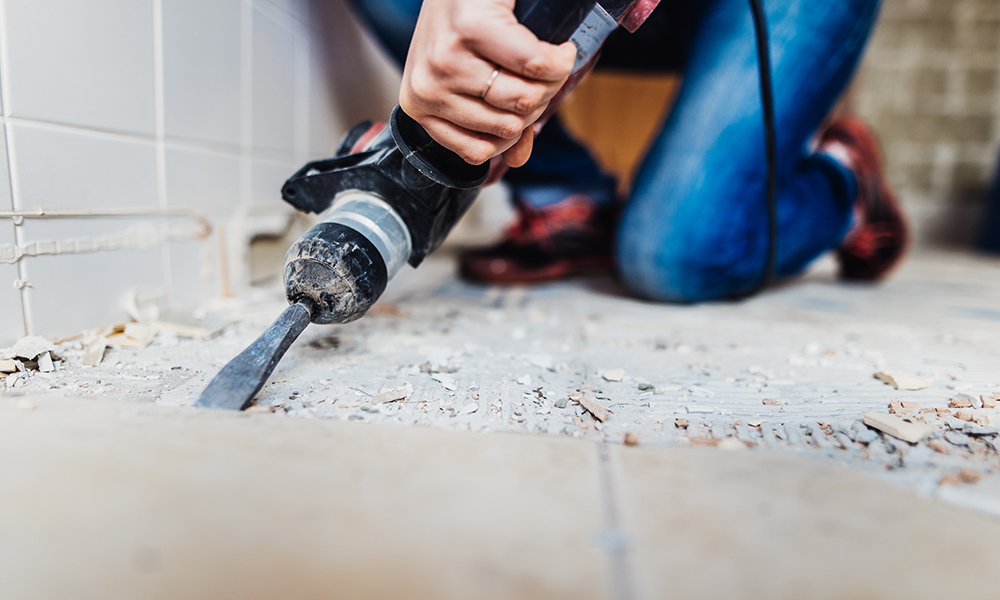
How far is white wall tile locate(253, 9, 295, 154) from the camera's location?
0.90 metres

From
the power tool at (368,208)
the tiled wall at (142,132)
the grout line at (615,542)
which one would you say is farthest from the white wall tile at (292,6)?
the grout line at (615,542)

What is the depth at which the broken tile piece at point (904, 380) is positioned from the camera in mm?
575

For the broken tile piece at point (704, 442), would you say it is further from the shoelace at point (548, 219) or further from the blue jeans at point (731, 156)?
the shoelace at point (548, 219)

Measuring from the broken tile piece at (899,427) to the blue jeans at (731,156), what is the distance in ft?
1.68

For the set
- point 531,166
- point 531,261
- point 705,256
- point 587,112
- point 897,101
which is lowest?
point 531,261

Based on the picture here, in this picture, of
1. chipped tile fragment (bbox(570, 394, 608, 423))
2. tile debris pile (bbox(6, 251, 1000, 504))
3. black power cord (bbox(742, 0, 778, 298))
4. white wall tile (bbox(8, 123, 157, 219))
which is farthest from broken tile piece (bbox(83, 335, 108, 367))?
black power cord (bbox(742, 0, 778, 298))

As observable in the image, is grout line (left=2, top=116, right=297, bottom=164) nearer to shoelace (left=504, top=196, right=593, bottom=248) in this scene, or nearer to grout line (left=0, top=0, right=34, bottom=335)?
grout line (left=0, top=0, right=34, bottom=335)

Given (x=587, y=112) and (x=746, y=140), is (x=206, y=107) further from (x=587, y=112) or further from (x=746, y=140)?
(x=587, y=112)

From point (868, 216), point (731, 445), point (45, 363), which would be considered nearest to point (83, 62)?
point (45, 363)

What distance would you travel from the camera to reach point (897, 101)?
2568 millimetres

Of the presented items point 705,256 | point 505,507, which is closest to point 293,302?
point 505,507

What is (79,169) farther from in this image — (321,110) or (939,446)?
(939,446)

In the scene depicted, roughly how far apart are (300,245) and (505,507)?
12.8 inches

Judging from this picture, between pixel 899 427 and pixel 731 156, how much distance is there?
0.62 meters
